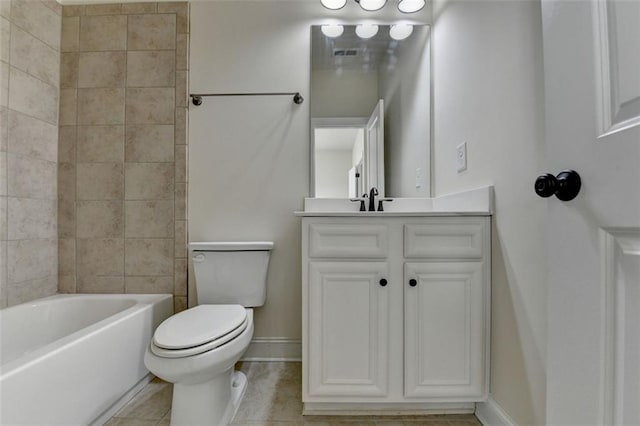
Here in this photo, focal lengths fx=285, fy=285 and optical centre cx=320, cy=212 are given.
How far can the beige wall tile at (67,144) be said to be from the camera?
5.91 feet

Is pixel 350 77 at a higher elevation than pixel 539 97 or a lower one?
higher

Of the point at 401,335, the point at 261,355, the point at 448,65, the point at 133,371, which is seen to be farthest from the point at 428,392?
the point at 448,65

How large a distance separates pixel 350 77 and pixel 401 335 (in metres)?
1.48

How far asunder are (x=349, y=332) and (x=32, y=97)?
2180 millimetres

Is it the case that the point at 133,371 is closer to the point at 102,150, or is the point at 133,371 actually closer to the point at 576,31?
the point at 102,150

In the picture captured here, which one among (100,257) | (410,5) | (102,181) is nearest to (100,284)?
(100,257)

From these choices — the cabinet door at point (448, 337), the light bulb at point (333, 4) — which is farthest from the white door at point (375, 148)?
the cabinet door at point (448, 337)

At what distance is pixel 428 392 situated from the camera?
1160 mm

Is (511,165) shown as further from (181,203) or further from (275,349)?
(181,203)

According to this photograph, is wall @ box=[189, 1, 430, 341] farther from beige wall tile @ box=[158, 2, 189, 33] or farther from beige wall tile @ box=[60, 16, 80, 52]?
beige wall tile @ box=[60, 16, 80, 52]

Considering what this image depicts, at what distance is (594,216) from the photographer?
480 mm

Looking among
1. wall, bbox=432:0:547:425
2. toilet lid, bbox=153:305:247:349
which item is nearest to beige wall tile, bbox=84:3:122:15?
toilet lid, bbox=153:305:247:349

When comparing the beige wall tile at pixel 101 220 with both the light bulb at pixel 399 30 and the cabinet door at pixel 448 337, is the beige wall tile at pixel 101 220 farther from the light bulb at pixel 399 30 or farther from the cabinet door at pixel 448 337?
the light bulb at pixel 399 30

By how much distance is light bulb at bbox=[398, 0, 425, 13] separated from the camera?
67.0 inches
